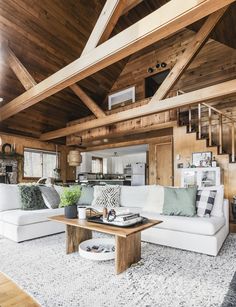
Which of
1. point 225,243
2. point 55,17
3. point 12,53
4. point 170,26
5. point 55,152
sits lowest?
point 225,243

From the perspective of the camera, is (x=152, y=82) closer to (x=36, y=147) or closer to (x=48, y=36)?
(x=48, y=36)

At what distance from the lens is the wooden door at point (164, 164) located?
21.0 feet

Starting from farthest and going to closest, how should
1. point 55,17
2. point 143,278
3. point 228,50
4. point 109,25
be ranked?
point 228,50 < point 55,17 < point 109,25 < point 143,278

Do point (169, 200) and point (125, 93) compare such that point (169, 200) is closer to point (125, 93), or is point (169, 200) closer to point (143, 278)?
point (143, 278)

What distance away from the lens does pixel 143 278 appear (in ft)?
6.73

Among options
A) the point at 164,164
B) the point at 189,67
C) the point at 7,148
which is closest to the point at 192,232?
the point at 164,164

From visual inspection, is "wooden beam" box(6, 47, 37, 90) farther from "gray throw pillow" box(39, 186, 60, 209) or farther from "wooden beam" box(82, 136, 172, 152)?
"wooden beam" box(82, 136, 172, 152)

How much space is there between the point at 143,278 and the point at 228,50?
5.59 m

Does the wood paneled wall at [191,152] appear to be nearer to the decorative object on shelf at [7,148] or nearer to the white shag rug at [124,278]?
the white shag rug at [124,278]

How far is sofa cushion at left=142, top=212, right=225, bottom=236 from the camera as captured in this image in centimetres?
267

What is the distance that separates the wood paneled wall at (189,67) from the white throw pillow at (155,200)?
11.7 feet

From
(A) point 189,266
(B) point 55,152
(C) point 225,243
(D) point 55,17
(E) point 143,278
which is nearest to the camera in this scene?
(E) point 143,278

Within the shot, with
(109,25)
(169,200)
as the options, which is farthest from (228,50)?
(169,200)

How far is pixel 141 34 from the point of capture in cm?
232
